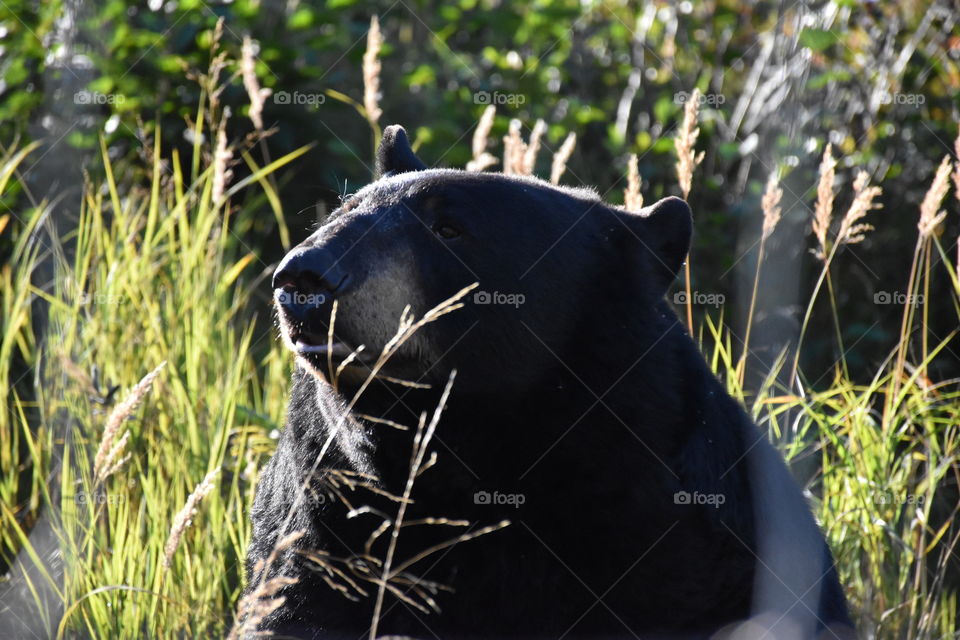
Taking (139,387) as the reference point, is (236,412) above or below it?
below

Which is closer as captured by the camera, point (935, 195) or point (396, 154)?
point (935, 195)

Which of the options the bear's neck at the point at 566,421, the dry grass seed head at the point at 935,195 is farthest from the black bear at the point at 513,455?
the dry grass seed head at the point at 935,195

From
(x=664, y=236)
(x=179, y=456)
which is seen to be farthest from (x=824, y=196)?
(x=179, y=456)

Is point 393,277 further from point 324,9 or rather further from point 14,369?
point 324,9

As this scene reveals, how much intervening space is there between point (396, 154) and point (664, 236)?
0.84 metres

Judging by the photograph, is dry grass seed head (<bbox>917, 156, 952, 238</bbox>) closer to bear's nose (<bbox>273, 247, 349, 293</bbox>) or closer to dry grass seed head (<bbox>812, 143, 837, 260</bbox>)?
dry grass seed head (<bbox>812, 143, 837, 260</bbox>)

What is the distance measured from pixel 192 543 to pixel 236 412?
21.8 inches

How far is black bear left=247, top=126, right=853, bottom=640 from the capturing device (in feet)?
7.73

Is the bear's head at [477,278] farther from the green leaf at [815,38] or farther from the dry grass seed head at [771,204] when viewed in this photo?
the green leaf at [815,38]

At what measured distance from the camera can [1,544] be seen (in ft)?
10.9

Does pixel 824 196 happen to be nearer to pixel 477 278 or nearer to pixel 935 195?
pixel 935 195

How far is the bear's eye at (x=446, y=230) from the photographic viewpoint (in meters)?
2.57

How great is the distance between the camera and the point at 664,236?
2.77m

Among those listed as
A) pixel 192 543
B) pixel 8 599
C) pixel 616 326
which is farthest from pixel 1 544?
pixel 616 326
